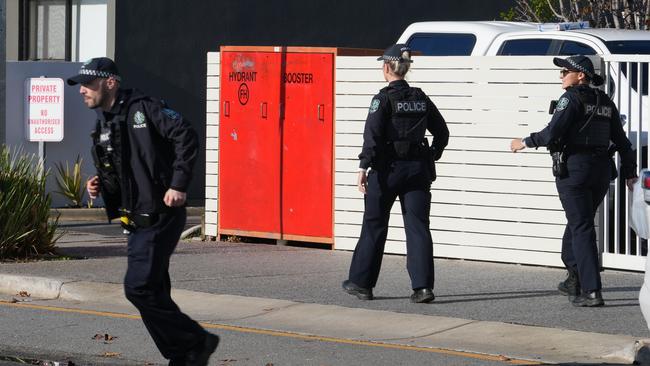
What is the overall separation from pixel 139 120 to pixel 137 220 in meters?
0.54

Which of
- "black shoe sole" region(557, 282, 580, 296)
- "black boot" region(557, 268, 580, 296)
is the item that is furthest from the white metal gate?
"black boot" region(557, 268, 580, 296)

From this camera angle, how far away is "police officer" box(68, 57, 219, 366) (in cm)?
723

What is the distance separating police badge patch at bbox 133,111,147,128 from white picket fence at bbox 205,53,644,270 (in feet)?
18.0

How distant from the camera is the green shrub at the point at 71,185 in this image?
60.3 ft

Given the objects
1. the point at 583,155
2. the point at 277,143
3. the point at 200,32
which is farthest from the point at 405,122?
the point at 200,32

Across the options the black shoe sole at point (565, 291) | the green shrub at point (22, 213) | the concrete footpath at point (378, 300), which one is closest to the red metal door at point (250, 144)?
the concrete footpath at point (378, 300)

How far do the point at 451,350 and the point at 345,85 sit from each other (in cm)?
517

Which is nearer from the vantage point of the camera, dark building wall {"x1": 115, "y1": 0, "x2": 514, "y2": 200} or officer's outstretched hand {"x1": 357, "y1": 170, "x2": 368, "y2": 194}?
officer's outstretched hand {"x1": 357, "y1": 170, "x2": 368, "y2": 194}

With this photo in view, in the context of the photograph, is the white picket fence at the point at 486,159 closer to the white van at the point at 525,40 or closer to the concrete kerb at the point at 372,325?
the white van at the point at 525,40

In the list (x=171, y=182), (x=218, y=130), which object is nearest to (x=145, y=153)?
(x=171, y=182)

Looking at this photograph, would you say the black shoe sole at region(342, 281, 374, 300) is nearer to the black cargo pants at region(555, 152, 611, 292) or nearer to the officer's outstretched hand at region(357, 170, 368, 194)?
the officer's outstretched hand at region(357, 170, 368, 194)

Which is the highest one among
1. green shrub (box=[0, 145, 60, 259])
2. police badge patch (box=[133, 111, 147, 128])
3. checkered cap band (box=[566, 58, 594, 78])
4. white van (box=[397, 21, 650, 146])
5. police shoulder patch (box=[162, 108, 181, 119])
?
white van (box=[397, 21, 650, 146])

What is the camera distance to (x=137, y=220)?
7312mm

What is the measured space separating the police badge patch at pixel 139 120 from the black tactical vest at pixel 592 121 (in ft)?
12.5
